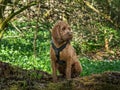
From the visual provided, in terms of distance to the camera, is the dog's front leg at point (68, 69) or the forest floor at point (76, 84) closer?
the forest floor at point (76, 84)

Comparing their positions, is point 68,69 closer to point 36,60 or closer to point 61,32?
point 61,32

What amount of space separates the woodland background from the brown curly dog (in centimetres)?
77

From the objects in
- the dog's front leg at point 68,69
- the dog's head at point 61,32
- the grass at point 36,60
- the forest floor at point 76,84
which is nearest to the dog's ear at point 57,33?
→ the dog's head at point 61,32

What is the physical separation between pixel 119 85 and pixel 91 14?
692cm

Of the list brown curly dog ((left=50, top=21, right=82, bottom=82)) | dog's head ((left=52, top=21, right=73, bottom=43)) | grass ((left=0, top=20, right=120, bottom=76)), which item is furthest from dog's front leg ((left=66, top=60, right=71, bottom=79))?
grass ((left=0, top=20, right=120, bottom=76))

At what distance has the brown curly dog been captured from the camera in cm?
509

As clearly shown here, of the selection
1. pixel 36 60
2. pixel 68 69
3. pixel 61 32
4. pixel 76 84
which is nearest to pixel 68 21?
pixel 36 60

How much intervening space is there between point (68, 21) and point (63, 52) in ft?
17.9

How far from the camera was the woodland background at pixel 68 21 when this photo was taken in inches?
385

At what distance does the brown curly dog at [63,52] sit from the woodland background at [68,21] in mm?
771

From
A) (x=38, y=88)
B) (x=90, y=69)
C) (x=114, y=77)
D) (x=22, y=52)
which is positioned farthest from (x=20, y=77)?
(x=22, y=52)

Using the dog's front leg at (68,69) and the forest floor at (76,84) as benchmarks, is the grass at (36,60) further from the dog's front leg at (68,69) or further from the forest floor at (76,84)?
the forest floor at (76,84)

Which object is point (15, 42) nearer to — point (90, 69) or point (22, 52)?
point (22, 52)

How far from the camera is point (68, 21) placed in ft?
35.2
